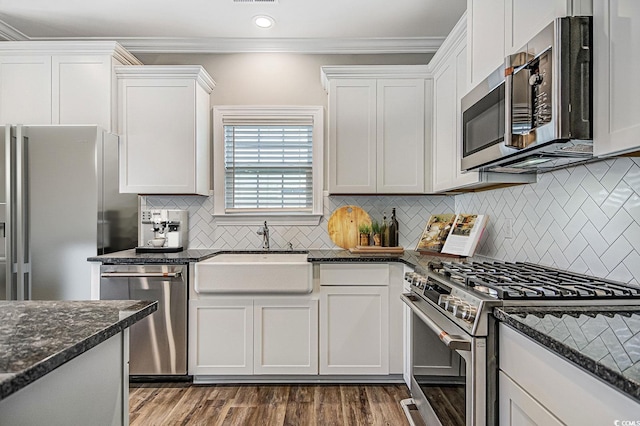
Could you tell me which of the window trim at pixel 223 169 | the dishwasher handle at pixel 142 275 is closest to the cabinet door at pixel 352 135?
the window trim at pixel 223 169

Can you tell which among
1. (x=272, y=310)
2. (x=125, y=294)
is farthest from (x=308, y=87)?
(x=125, y=294)

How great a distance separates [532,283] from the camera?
1.53 m

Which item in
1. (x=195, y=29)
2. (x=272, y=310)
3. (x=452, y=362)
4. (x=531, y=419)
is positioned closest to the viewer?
(x=531, y=419)

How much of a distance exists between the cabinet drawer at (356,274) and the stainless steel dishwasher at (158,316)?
991 millimetres

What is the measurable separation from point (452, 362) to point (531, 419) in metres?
0.48

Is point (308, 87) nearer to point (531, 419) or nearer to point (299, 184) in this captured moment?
point (299, 184)

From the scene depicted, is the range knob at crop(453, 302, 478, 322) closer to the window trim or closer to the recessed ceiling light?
the window trim

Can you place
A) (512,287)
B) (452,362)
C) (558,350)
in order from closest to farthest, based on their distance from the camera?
(558,350) → (512,287) → (452,362)

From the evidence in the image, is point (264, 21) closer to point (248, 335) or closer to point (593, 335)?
point (248, 335)

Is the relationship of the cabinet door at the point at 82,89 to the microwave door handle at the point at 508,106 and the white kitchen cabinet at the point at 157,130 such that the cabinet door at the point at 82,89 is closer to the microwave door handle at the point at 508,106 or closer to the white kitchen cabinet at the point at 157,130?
the white kitchen cabinet at the point at 157,130

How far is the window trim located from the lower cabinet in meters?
0.88

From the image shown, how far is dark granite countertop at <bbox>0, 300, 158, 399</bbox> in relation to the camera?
2.28ft

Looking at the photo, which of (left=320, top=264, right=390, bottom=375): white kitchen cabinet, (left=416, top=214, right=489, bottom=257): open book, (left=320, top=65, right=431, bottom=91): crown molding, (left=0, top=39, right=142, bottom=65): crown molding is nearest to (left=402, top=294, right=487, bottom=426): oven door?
(left=320, top=264, right=390, bottom=375): white kitchen cabinet

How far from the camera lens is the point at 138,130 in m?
3.07
